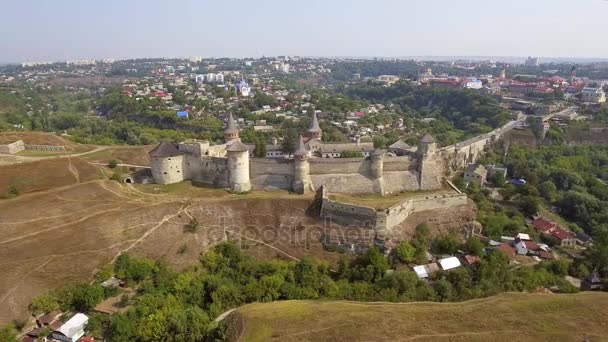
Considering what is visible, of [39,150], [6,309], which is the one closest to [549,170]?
[6,309]

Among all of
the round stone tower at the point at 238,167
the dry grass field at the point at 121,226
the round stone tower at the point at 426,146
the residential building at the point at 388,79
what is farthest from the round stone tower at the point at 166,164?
the residential building at the point at 388,79

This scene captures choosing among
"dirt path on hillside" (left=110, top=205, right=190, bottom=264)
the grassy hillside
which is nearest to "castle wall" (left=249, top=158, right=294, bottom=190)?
"dirt path on hillside" (left=110, top=205, right=190, bottom=264)

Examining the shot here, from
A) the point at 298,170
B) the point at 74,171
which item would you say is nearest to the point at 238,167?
the point at 298,170

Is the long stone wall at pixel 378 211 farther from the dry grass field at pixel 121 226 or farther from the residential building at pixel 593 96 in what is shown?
the residential building at pixel 593 96

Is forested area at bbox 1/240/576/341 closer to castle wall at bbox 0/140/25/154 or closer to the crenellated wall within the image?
the crenellated wall

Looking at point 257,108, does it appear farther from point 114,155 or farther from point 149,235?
point 149,235

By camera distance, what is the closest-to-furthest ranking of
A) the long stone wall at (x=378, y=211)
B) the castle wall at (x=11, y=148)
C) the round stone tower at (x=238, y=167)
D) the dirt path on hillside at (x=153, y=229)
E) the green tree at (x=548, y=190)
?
the dirt path on hillside at (x=153, y=229) → the long stone wall at (x=378, y=211) → the round stone tower at (x=238, y=167) → the castle wall at (x=11, y=148) → the green tree at (x=548, y=190)
